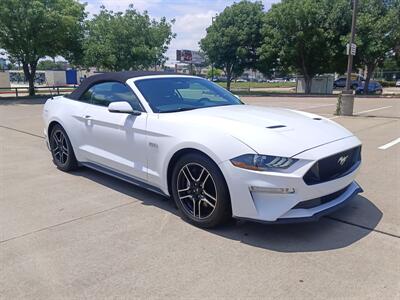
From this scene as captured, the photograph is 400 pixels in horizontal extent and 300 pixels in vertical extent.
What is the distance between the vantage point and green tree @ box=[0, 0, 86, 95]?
22.2 metres

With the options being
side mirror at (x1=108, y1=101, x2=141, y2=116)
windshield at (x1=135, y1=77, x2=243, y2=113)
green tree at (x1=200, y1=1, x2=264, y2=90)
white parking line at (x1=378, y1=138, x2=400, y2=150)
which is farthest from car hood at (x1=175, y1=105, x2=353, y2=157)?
green tree at (x1=200, y1=1, x2=264, y2=90)

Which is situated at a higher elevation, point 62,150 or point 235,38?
point 235,38

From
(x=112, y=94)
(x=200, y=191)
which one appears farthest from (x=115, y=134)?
(x=200, y=191)

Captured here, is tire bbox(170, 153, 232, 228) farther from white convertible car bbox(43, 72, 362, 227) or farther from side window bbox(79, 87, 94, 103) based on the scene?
side window bbox(79, 87, 94, 103)

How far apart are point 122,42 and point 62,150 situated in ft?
81.4

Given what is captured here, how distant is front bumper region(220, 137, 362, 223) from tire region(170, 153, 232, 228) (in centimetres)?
12

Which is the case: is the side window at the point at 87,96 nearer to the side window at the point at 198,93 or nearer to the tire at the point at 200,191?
the side window at the point at 198,93

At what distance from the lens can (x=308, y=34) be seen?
98.3ft

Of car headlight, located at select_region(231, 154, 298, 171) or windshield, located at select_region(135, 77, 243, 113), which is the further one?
windshield, located at select_region(135, 77, 243, 113)

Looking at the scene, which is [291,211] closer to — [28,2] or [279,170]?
[279,170]

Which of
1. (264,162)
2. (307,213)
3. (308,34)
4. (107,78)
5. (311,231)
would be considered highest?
(308,34)

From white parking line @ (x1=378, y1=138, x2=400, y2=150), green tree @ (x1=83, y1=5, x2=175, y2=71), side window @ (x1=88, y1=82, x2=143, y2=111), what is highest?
green tree @ (x1=83, y1=5, x2=175, y2=71)

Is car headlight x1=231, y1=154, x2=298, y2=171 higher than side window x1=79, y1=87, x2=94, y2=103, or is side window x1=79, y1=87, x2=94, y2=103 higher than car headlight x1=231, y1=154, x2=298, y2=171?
side window x1=79, y1=87, x2=94, y2=103

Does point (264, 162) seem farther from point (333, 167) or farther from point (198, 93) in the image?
point (198, 93)
